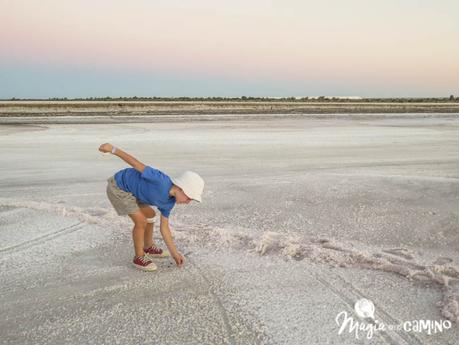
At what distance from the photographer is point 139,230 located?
402cm

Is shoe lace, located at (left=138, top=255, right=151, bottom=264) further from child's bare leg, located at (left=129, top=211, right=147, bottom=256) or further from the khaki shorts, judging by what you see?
the khaki shorts

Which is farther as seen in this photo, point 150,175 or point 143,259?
point 143,259

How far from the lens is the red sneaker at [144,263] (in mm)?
4031

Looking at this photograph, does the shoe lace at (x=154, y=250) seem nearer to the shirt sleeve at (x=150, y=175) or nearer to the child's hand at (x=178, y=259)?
the child's hand at (x=178, y=259)

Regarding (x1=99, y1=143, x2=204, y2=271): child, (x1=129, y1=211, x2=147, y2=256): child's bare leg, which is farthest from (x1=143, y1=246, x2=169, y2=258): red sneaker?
(x1=129, y1=211, x2=147, y2=256): child's bare leg

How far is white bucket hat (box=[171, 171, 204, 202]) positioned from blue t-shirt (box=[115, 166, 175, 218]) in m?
0.11

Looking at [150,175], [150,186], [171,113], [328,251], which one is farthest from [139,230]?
[171,113]

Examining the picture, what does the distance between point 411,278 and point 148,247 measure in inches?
93.5

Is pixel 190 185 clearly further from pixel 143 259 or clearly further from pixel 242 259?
pixel 242 259

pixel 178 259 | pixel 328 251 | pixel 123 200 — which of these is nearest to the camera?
pixel 123 200

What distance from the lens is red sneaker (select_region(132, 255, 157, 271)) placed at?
4031 millimetres

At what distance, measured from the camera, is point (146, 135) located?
53.6 feet

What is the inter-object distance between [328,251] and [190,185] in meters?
1.71

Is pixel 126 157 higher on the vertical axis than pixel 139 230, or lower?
higher
